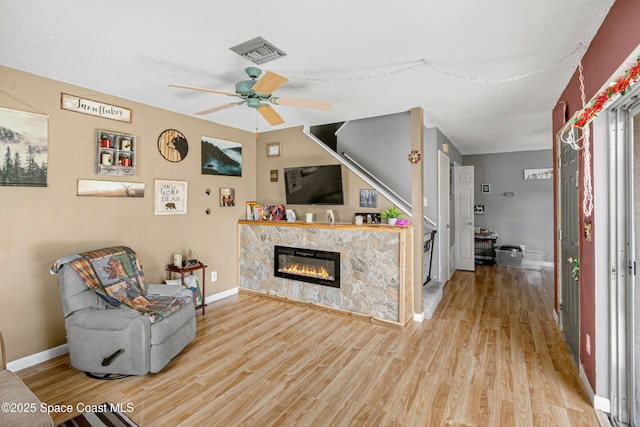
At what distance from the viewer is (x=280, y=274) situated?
14.5 ft

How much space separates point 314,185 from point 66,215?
282cm

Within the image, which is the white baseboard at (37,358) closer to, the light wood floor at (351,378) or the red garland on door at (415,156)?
the light wood floor at (351,378)

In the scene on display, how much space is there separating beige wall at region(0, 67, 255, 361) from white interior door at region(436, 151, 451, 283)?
11.9ft

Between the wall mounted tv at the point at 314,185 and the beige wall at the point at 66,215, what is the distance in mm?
1280

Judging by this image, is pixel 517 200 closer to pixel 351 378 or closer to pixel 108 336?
pixel 351 378

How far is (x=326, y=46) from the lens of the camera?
2225 mm

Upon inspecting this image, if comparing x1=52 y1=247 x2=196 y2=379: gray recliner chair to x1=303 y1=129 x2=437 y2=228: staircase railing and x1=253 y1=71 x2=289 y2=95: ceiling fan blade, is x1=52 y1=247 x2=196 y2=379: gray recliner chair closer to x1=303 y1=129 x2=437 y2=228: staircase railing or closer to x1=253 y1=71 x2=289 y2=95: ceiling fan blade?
x1=253 y1=71 x2=289 y2=95: ceiling fan blade

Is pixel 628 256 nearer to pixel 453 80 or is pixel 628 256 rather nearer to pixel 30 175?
pixel 453 80

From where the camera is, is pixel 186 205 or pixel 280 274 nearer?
pixel 186 205

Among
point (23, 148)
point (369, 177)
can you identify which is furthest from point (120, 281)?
point (369, 177)

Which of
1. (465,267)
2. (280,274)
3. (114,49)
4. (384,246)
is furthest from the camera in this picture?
(465,267)

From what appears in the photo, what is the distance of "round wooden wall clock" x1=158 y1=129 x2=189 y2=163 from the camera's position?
149 inches

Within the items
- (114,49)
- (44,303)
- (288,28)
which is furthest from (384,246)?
(44,303)

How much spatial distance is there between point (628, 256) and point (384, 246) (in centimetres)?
206
